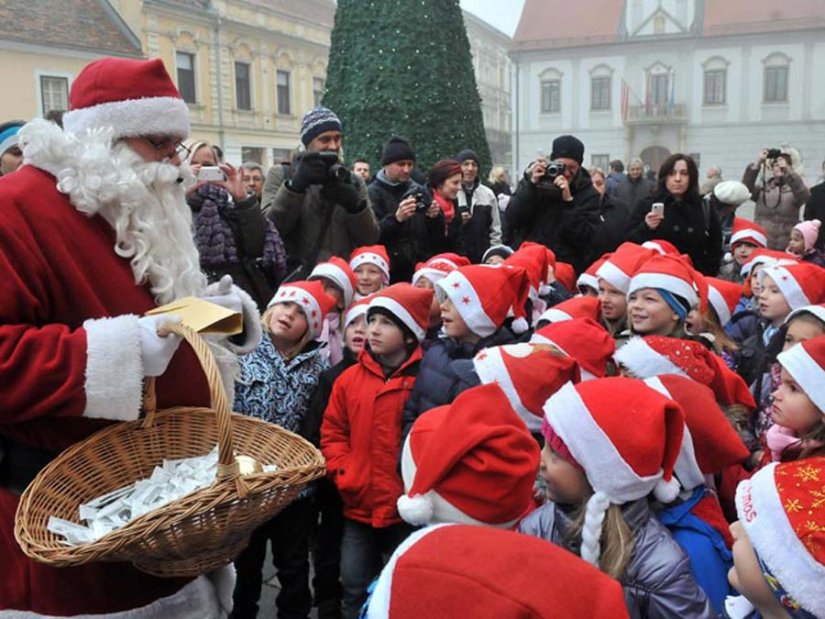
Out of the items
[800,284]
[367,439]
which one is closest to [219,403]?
[367,439]

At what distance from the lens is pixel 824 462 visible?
1.77 meters

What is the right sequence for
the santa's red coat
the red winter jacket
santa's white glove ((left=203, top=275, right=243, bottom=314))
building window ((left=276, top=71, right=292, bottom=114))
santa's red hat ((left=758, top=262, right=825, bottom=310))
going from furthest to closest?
1. building window ((left=276, top=71, right=292, bottom=114))
2. santa's red hat ((left=758, top=262, right=825, bottom=310))
3. the red winter jacket
4. santa's white glove ((left=203, top=275, right=243, bottom=314))
5. the santa's red coat

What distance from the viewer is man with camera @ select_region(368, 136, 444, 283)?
523 centimetres

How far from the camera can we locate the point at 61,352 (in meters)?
1.69

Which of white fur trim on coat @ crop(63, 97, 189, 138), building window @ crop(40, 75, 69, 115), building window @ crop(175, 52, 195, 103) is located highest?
building window @ crop(175, 52, 195, 103)

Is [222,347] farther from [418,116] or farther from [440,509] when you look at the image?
[418,116]

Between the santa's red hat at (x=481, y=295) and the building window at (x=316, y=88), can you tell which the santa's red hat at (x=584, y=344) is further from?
the building window at (x=316, y=88)

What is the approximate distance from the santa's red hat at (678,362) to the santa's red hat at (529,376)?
0.33m

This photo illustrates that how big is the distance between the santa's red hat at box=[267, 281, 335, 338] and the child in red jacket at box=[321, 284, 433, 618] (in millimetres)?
449

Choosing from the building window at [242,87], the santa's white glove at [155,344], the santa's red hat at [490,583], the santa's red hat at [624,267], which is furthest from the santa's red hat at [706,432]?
the building window at [242,87]

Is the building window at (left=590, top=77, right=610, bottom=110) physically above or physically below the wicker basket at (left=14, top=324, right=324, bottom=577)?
above

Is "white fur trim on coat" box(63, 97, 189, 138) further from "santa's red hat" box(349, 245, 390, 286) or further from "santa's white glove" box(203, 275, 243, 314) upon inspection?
"santa's red hat" box(349, 245, 390, 286)

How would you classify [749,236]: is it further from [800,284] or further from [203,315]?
[203,315]

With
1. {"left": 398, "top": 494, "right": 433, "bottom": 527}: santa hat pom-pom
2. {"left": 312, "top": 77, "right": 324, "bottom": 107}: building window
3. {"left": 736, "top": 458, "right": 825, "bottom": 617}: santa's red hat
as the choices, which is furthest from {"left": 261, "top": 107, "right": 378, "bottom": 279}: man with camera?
{"left": 312, "top": 77, "right": 324, "bottom": 107}: building window
